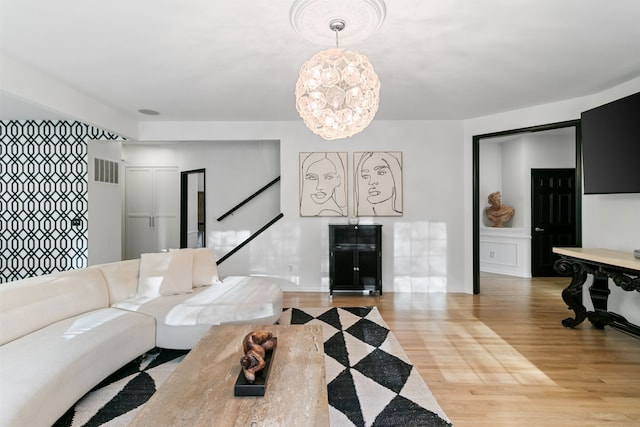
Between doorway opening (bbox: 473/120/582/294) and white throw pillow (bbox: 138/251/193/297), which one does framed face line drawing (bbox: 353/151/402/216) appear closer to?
doorway opening (bbox: 473/120/582/294)

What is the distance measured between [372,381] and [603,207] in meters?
3.37

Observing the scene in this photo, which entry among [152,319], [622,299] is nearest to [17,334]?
[152,319]

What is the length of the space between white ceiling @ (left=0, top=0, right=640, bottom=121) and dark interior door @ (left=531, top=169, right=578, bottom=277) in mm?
2478

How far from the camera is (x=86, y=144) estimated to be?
4.33m

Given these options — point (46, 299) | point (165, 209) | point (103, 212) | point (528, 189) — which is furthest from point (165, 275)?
point (528, 189)

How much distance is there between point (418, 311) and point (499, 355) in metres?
1.17

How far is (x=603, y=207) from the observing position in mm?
3451

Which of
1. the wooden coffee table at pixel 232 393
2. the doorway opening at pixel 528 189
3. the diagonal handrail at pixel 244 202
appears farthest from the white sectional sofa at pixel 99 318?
the doorway opening at pixel 528 189

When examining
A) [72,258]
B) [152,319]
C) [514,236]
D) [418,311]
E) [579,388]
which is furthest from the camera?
[514,236]

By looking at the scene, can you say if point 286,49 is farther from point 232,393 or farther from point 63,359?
point 63,359

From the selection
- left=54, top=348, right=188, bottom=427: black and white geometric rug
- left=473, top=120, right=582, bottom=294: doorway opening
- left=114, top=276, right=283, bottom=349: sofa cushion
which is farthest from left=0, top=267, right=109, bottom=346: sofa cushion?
left=473, top=120, right=582, bottom=294: doorway opening

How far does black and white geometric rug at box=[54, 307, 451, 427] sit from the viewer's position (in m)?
1.76

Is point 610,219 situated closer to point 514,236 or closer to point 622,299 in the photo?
point 622,299

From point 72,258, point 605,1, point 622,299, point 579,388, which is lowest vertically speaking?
point 579,388
